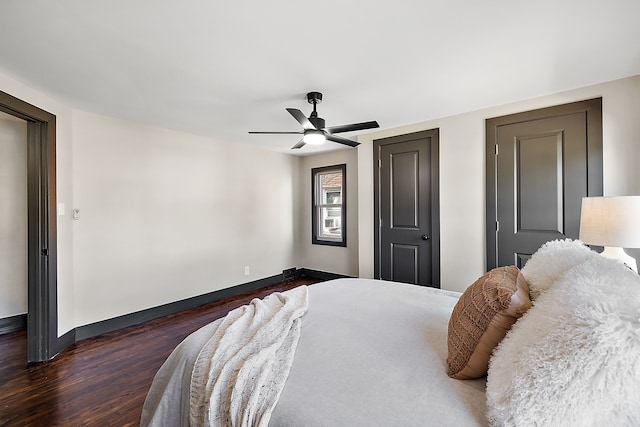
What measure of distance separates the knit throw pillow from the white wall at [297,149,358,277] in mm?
3758

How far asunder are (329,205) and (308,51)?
3459 millimetres

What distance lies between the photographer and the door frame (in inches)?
99.7

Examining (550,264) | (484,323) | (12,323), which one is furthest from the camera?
(12,323)

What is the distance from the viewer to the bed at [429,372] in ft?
2.40

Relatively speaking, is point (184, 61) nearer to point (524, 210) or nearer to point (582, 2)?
point (582, 2)

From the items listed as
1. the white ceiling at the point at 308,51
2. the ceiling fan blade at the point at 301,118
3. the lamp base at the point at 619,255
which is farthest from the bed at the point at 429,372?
the ceiling fan blade at the point at 301,118

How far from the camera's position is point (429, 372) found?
1.08m

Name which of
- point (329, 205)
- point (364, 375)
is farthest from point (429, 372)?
point (329, 205)

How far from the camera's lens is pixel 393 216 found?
3.88 meters

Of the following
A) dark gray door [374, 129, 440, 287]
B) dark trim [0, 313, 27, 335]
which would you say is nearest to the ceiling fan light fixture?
dark gray door [374, 129, 440, 287]

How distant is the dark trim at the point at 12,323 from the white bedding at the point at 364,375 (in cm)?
313

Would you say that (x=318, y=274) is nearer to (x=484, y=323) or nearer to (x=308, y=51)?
(x=308, y=51)

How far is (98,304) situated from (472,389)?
142 inches

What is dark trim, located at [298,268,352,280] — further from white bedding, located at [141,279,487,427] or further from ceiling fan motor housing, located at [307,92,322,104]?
white bedding, located at [141,279,487,427]
